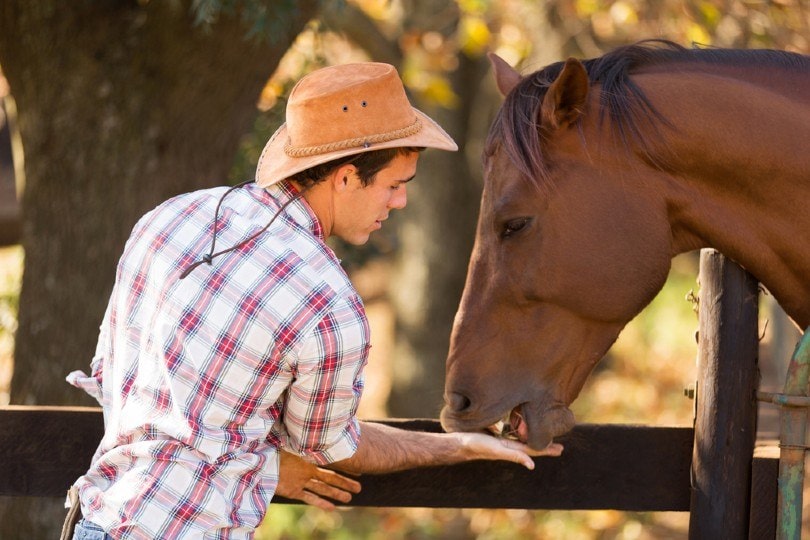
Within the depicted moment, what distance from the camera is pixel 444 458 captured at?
8.61 ft

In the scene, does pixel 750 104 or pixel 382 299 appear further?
pixel 382 299

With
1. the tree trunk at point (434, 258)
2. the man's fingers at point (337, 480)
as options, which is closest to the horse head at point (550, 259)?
the man's fingers at point (337, 480)

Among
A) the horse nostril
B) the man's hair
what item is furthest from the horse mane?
the horse nostril

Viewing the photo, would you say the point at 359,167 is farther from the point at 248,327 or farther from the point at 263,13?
the point at 263,13

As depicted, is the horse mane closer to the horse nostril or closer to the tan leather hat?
the tan leather hat

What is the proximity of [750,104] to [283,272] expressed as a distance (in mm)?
1271

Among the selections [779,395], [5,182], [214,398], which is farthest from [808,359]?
[5,182]

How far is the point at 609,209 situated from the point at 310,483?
38.9 inches

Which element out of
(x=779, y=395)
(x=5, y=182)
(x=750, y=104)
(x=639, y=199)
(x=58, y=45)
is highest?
(x=5, y=182)

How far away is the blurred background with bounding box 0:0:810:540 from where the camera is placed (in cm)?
399

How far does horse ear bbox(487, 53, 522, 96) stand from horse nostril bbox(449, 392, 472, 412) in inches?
33.9

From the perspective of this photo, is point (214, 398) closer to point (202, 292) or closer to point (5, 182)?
point (202, 292)

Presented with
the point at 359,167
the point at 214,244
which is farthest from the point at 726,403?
the point at 214,244

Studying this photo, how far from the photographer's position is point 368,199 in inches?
91.7
